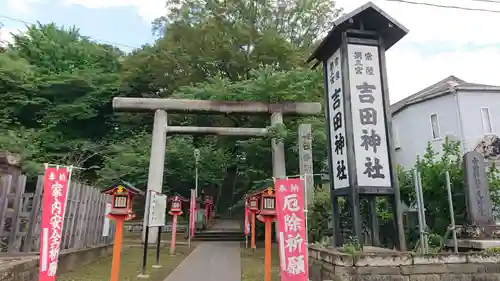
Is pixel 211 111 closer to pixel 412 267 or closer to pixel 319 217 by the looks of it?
pixel 319 217

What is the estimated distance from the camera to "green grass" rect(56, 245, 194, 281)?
23.6ft

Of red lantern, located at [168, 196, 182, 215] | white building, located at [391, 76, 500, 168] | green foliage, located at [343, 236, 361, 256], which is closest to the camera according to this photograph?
green foliage, located at [343, 236, 361, 256]

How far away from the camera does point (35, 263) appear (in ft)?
19.5

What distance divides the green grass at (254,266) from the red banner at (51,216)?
3.76 m

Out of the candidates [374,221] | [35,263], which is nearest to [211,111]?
[374,221]

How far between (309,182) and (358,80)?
584 cm

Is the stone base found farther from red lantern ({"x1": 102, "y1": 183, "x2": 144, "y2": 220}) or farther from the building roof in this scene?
the building roof

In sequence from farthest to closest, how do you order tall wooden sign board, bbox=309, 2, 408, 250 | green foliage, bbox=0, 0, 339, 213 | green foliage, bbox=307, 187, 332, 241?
green foliage, bbox=0, 0, 339, 213, green foliage, bbox=307, 187, 332, 241, tall wooden sign board, bbox=309, 2, 408, 250

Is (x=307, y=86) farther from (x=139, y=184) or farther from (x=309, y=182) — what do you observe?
(x=139, y=184)

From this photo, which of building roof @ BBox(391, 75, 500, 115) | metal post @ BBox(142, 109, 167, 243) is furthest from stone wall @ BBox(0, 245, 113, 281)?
building roof @ BBox(391, 75, 500, 115)

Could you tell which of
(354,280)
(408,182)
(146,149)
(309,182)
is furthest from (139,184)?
(354,280)

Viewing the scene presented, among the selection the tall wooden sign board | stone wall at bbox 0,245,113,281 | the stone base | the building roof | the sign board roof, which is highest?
the building roof

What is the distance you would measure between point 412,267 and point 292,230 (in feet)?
6.29

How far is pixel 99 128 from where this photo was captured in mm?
24016
